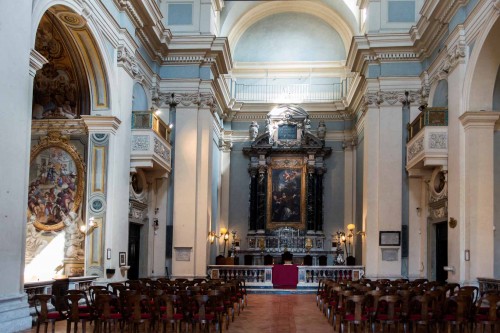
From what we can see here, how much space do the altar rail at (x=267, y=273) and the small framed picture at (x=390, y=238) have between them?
174cm

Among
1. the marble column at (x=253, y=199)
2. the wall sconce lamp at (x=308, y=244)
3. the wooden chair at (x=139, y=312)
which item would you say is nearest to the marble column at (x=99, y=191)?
the wooden chair at (x=139, y=312)

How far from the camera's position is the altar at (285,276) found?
23.9m

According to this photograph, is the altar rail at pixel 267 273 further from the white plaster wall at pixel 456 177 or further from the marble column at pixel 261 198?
the white plaster wall at pixel 456 177

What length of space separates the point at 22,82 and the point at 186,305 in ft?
16.7

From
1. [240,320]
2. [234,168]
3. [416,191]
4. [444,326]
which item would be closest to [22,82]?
[240,320]

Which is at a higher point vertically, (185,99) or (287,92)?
(287,92)

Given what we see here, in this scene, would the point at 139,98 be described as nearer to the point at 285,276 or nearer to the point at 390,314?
the point at 285,276

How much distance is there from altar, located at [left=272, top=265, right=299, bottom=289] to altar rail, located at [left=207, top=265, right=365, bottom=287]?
0.27 m

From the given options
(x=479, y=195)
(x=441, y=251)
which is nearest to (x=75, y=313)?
(x=479, y=195)

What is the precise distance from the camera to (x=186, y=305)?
12.1 meters

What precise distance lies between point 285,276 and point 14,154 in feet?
45.3

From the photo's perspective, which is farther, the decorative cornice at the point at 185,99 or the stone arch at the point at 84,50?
the decorative cornice at the point at 185,99

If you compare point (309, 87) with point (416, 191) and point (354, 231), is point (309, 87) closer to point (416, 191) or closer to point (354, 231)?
point (354, 231)

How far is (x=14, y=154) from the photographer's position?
474 inches
